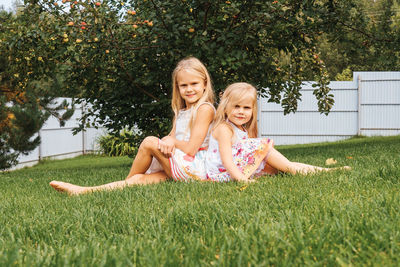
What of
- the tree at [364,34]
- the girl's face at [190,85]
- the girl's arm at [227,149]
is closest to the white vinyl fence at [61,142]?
the tree at [364,34]

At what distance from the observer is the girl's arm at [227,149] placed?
355 centimetres

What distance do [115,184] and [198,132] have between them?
35.1 inches

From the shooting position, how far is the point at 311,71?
784 centimetres

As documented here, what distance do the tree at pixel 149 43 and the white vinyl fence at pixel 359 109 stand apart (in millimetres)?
8775

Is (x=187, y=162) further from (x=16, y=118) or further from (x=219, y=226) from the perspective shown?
(x=16, y=118)

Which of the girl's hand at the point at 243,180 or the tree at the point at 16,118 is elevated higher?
the tree at the point at 16,118

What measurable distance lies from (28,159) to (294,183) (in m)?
10.8

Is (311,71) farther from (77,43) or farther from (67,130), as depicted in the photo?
(67,130)

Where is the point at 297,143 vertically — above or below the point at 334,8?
below

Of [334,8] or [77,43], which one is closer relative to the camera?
[77,43]

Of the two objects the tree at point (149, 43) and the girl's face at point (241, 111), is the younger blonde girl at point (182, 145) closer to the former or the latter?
the girl's face at point (241, 111)

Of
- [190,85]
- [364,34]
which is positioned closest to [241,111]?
[190,85]

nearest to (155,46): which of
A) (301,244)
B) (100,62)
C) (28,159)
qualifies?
(100,62)

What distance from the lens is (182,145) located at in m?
3.95
